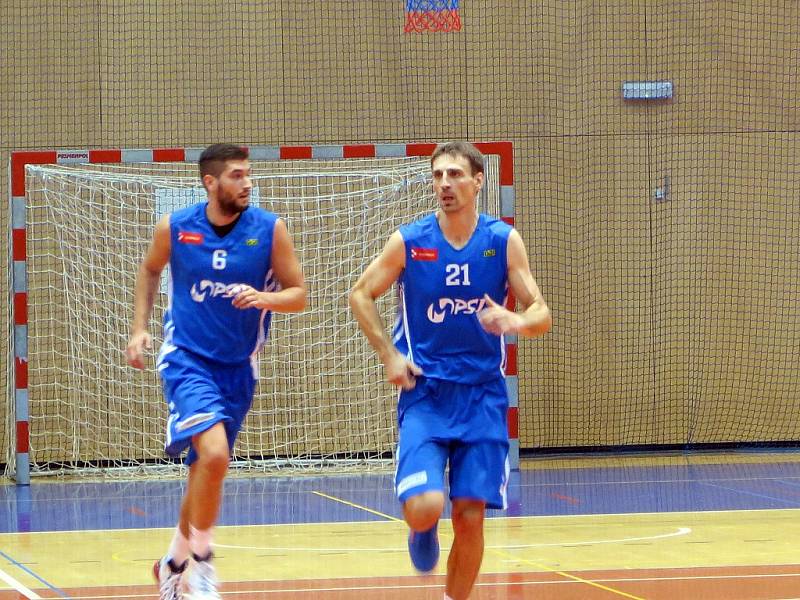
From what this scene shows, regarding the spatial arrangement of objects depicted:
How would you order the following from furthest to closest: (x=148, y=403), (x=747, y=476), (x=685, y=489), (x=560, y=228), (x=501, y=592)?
(x=560, y=228) → (x=148, y=403) → (x=747, y=476) → (x=685, y=489) → (x=501, y=592)

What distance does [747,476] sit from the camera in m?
11.3

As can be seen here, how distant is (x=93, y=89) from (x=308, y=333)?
3382 millimetres

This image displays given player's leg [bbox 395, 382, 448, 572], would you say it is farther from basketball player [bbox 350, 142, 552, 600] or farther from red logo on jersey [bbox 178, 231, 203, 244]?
red logo on jersey [bbox 178, 231, 203, 244]

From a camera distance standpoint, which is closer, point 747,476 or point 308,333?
point 747,476

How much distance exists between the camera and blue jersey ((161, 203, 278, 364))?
5395mm

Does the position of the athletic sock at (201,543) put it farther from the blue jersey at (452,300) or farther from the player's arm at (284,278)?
the blue jersey at (452,300)

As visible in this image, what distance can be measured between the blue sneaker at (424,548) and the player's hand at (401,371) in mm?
612

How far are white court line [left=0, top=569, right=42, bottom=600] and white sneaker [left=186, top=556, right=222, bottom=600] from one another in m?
1.10

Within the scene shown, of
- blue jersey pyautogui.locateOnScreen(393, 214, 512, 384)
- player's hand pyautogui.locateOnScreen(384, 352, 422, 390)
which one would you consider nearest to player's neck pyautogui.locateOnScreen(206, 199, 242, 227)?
blue jersey pyautogui.locateOnScreen(393, 214, 512, 384)

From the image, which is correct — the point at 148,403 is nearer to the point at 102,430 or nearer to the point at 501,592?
the point at 102,430

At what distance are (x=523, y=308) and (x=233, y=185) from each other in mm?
1484

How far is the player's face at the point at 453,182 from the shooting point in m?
4.85

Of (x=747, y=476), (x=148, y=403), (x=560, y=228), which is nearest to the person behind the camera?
(x=747, y=476)

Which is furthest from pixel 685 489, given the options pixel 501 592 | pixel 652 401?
pixel 501 592
